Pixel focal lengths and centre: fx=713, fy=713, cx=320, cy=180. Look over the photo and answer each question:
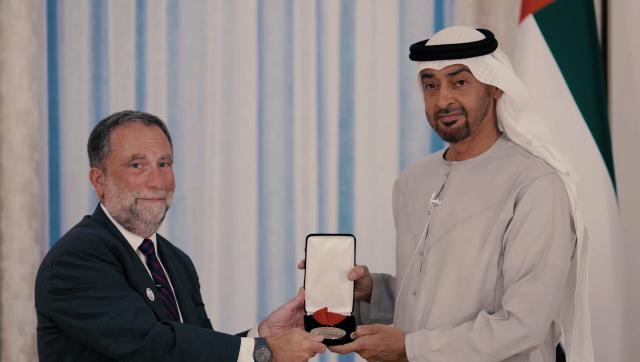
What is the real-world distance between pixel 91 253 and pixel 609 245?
6.10ft

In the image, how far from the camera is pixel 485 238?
2.07 metres

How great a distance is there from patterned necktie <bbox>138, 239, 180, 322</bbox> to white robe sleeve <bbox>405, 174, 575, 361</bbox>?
0.73 metres

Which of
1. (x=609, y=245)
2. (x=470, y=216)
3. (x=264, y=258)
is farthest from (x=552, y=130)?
(x=264, y=258)

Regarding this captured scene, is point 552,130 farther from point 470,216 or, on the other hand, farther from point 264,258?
point 264,258

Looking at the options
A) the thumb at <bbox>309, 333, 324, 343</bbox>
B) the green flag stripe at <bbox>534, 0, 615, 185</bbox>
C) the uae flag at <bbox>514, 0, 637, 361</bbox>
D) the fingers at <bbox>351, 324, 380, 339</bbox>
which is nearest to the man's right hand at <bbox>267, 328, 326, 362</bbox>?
the thumb at <bbox>309, 333, 324, 343</bbox>

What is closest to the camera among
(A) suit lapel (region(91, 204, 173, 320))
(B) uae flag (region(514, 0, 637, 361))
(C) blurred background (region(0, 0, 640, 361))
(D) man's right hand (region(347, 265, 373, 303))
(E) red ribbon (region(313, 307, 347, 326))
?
(A) suit lapel (region(91, 204, 173, 320))

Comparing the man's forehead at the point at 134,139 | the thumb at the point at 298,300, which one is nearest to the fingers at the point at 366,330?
the thumb at the point at 298,300

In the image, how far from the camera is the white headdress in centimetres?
208

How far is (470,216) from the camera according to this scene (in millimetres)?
2115

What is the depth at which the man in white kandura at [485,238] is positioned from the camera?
6.46 ft

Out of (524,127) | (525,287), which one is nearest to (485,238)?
(525,287)

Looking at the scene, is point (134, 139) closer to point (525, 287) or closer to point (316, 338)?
point (316, 338)

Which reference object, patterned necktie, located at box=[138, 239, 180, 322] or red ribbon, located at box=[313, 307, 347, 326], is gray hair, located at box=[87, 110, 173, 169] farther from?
red ribbon, located at box=[313, 307, 347, 326]

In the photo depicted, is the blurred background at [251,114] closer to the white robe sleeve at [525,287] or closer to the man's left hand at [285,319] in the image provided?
the man's left hand at [285,319]
